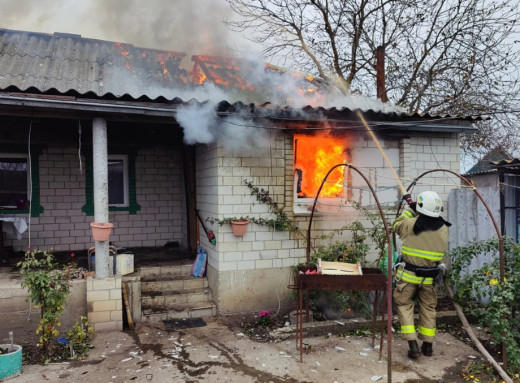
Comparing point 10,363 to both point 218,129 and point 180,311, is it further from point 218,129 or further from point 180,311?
point 218,129

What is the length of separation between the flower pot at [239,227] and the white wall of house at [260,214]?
0.56ft

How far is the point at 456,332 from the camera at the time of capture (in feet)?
21.3

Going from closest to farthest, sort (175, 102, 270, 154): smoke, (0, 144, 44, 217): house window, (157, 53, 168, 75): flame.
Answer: (175, 102, 270, 154): smoke
(0, 144, 44, 217): house window
(157, 53, 168, 75): flame

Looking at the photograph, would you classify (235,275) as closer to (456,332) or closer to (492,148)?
(456,332)

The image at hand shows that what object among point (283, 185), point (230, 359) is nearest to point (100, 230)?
point (230, 359)

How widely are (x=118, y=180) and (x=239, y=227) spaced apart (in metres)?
4.52

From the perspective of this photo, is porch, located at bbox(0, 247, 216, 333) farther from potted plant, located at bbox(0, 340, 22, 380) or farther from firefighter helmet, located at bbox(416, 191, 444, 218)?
firefighter helmet, located at bbox(416, 191, 444, 218)

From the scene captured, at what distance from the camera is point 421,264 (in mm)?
5457

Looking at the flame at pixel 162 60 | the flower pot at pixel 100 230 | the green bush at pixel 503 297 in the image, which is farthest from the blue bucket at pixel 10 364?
the flame at pixel 162 60

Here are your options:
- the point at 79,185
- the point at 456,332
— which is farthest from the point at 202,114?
the point at 456,332

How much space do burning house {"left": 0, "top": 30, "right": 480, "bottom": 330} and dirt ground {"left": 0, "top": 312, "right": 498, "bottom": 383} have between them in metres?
1.09

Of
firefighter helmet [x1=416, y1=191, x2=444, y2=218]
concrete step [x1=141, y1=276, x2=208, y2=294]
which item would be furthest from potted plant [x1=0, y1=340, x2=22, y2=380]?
firefighter helmet [x1=416, y1=191, x2=444, y2=218]

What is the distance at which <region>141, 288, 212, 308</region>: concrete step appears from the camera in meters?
7.34

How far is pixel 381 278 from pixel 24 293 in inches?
223
